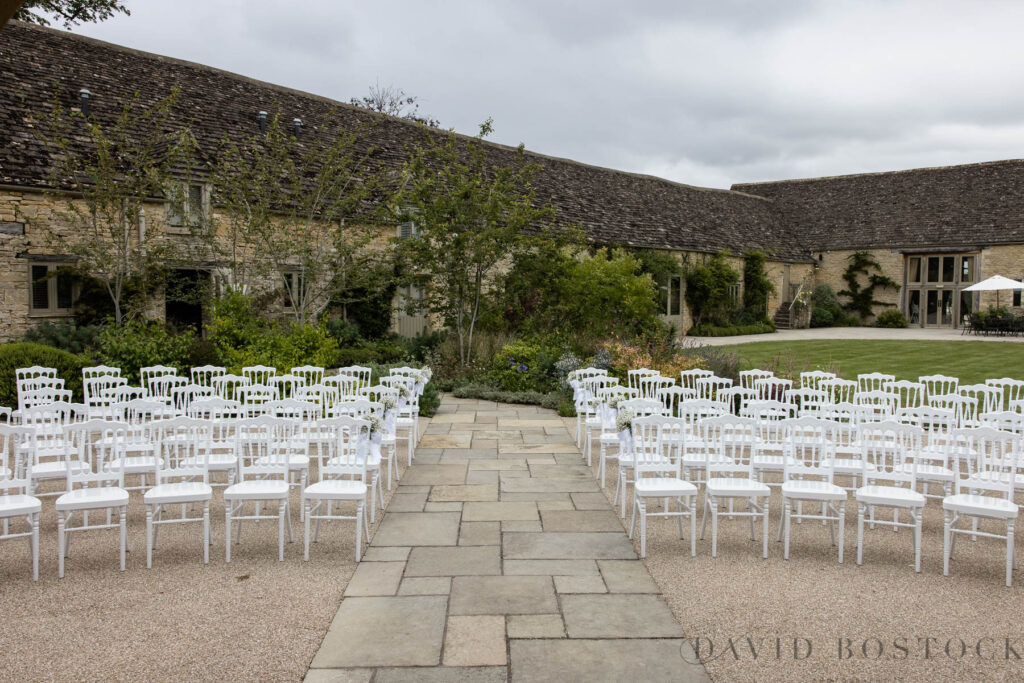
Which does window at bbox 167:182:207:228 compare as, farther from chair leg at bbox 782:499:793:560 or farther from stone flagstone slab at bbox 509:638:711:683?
stone flagstone slab at bbox 509:638:711:683

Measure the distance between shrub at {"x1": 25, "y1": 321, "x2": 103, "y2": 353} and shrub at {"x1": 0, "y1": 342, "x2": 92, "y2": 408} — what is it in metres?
2.81

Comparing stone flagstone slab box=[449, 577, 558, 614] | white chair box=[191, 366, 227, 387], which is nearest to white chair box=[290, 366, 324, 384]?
white chair box=[191, 366, 227, 387]

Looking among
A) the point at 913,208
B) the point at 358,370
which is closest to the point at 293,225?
the point at 358,370

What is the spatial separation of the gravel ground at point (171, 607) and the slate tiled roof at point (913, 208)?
33059 millimetres

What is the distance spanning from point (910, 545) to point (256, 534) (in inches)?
198

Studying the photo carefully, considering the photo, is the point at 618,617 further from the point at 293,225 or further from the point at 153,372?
the point at 293,225

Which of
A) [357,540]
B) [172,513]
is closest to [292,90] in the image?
[172,513]

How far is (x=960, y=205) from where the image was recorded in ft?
108

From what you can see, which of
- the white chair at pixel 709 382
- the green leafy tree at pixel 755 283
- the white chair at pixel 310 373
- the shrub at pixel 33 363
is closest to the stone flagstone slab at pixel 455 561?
the white chair at pixel 709 382

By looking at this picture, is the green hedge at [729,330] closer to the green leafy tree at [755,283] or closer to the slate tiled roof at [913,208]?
the green leafy tree at [755,283]

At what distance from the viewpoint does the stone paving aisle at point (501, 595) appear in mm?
3736

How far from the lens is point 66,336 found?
1388 cm

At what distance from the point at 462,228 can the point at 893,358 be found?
37.0 ft

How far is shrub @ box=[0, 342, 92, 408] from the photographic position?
10.4 meters
